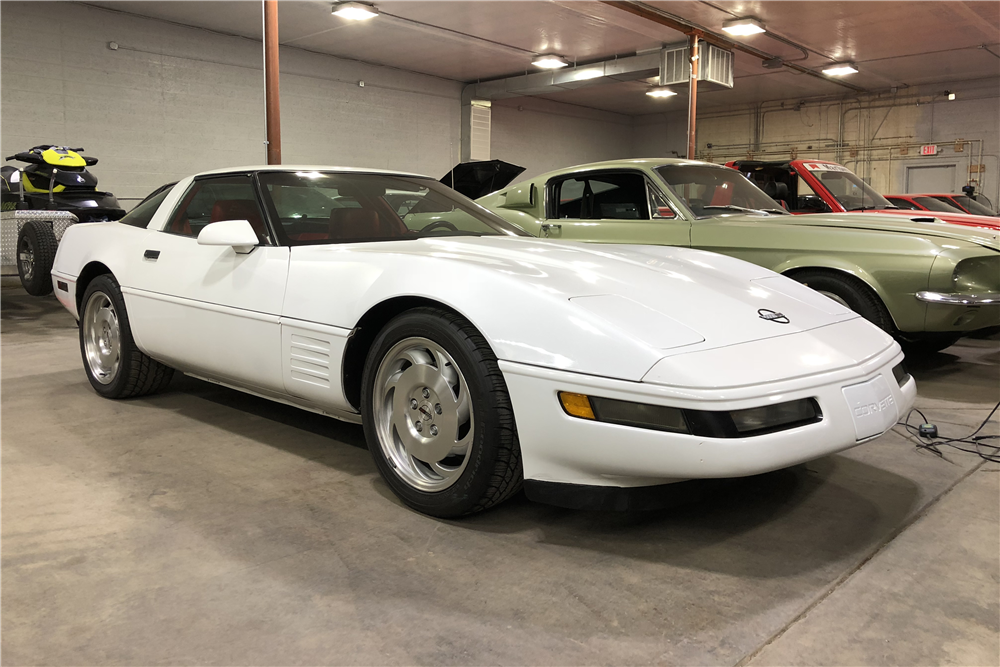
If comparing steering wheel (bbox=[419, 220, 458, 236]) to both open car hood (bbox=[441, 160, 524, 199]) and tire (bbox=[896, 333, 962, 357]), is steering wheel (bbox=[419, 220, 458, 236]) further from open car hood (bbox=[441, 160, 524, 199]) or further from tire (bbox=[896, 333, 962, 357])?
open car hood (bbox=[441, 160, 524, 199])

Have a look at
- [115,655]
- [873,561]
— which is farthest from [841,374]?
[115,655]

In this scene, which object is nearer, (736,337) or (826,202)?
(736,337)

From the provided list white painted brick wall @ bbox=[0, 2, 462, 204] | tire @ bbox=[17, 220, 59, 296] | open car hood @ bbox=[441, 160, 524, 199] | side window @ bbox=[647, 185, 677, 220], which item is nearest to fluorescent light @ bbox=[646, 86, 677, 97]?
white painted brick wall @ bbox=[0, 2, 462, 204]

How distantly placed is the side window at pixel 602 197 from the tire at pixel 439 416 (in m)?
3.16

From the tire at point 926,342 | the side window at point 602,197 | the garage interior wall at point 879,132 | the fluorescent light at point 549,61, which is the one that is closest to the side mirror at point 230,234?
the side window at point 602,197

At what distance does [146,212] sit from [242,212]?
2.83ft

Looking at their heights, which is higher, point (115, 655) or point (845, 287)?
point (845, 287)

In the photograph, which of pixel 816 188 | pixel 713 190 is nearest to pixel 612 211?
pixel 713 190

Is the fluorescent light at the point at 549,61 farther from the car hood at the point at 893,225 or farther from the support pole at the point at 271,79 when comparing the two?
the car hood at the point at 893,225

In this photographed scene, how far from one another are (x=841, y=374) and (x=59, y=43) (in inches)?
469

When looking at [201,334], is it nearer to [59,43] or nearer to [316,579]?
[316,579]

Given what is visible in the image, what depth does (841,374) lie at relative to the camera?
6.66 ft

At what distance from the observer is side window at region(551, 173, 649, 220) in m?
5.14

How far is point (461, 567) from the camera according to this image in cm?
197
